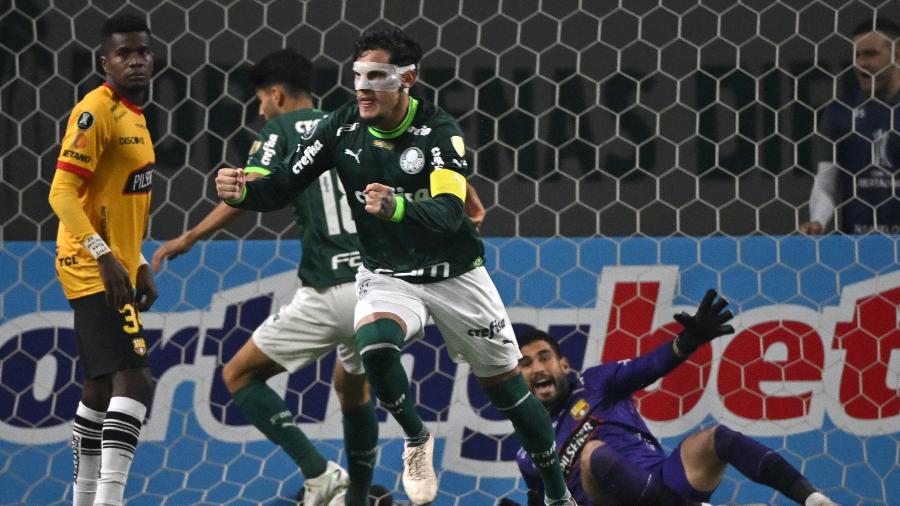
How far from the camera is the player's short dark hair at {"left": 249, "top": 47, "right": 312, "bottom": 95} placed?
5.63 m

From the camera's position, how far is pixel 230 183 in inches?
173

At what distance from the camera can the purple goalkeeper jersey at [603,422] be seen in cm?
518

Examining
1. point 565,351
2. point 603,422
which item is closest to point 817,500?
point 603,422

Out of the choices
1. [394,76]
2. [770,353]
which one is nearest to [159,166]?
[394,76]

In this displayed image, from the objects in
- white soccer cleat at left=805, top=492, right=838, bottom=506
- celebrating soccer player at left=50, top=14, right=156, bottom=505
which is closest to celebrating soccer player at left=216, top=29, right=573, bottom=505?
celebrating soccer player at left=50, top=14, right=156, bottom=505

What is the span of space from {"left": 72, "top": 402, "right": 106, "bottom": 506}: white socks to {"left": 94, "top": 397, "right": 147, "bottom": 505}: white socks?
0.73 feet

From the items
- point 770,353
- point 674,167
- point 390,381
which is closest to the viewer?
point 390,381

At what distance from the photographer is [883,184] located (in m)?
6.23

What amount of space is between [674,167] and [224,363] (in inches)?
87.1

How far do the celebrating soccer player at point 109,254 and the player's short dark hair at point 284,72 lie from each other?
0.84m

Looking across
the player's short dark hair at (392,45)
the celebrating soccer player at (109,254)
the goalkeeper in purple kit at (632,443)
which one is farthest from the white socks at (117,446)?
the goalkeeper in purple kit at (632,443)

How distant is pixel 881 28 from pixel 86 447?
3.84 m

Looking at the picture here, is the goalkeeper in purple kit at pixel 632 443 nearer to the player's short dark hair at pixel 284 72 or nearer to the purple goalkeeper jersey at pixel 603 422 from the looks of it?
the purple goalkeeper jersey at pixel 603 422

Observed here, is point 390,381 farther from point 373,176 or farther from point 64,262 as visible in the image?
point 64,262
